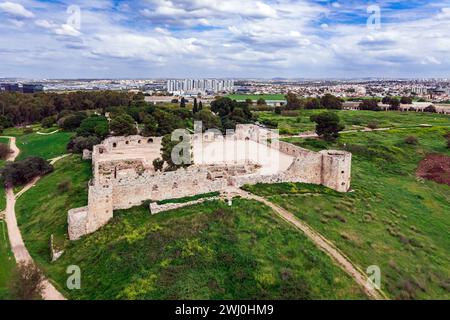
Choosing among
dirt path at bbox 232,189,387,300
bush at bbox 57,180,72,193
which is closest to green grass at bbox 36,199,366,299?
dirt path at bbox 232,189,387,300

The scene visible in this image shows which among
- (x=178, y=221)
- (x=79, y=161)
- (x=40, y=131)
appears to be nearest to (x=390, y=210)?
(x=178, y=221)

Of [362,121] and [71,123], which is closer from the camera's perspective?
[71,123]

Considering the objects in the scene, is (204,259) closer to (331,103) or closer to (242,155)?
(242,155)

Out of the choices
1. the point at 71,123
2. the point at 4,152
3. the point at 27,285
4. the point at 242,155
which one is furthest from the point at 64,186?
the point at 71,123

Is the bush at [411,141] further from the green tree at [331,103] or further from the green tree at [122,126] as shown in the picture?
the green tree at [331,103]

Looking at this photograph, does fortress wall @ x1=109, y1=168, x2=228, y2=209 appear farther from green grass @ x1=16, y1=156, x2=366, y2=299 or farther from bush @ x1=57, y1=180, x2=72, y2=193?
bush @ x1=57, y1=180, x2=72, y2=193
